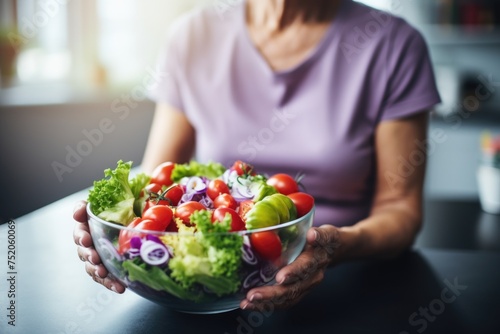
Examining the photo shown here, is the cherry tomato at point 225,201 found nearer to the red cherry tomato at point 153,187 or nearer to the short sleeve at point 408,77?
the red cherry tomato at point 153,187

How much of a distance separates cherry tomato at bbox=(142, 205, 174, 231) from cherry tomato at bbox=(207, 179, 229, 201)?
0.10m

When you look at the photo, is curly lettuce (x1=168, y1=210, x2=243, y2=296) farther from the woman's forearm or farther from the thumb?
the woman's forearm

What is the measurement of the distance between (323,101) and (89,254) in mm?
689

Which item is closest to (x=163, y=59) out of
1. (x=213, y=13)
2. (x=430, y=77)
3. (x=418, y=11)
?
(x=213, y=13)

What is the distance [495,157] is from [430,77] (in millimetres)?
481

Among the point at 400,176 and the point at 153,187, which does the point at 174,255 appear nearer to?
the point at 153,187

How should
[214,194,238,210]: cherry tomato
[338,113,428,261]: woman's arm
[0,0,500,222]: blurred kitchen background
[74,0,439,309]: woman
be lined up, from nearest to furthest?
1. [214,194,238,210]: cherry tomato
2. [338,113,428,261]: woman's arm
3. [74,0,439,309]: woman
4. [0,0,500,222]: blurred kitchen background

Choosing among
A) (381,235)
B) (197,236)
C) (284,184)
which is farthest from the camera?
(381,235)

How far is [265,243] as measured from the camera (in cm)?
63

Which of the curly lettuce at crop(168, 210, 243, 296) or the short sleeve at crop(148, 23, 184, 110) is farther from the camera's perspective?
the short sleeve at crop(148, 23, 184, 110)

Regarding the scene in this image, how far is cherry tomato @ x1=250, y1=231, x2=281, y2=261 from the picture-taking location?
0.63 metres

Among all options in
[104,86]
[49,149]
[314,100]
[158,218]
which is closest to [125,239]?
[158,218]

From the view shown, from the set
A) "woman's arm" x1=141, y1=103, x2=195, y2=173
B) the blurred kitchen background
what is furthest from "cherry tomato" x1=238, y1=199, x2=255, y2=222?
the blurred kitchen background

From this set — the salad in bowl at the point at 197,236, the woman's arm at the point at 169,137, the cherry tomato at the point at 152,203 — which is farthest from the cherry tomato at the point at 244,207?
the woman's arm at the point at 169,137
